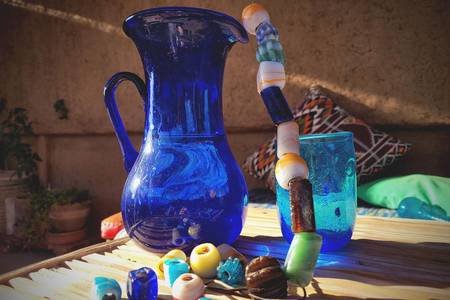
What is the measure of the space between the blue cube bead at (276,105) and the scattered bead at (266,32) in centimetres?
7

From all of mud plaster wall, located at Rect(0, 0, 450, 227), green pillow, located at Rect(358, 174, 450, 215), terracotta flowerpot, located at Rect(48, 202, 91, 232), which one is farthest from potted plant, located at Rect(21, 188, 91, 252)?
green pillow, located at Rect(358, 174, 450, 215)

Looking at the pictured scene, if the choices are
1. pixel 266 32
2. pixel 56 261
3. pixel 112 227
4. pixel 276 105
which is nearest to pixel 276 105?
pixel 276 105

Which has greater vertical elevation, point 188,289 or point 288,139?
point 288,139

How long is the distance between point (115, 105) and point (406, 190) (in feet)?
3.16

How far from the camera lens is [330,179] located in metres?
0.46

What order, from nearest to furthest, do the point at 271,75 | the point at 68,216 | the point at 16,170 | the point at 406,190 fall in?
the point at 271,75 → the point at 406,190 → the point at 68,216 → the point at 16,170

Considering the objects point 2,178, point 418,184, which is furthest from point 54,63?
point 418,184

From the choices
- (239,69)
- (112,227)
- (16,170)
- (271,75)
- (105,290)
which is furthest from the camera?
(16,170)

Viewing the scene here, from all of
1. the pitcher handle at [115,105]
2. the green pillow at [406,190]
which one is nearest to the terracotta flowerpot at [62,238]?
the green pillow at [406,190]

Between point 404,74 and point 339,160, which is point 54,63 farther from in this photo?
point 339,160

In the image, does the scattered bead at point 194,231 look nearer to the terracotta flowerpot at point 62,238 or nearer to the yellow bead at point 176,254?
the yellow bead at point 176,254

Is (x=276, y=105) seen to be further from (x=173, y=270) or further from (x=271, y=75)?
(x=173, y=270)

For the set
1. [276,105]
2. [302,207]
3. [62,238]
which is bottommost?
[62,238]

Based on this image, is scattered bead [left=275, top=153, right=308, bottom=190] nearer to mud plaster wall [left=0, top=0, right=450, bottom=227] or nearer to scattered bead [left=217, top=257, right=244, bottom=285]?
scattered bead [left=217, top=257, right=244, bottom=285]
